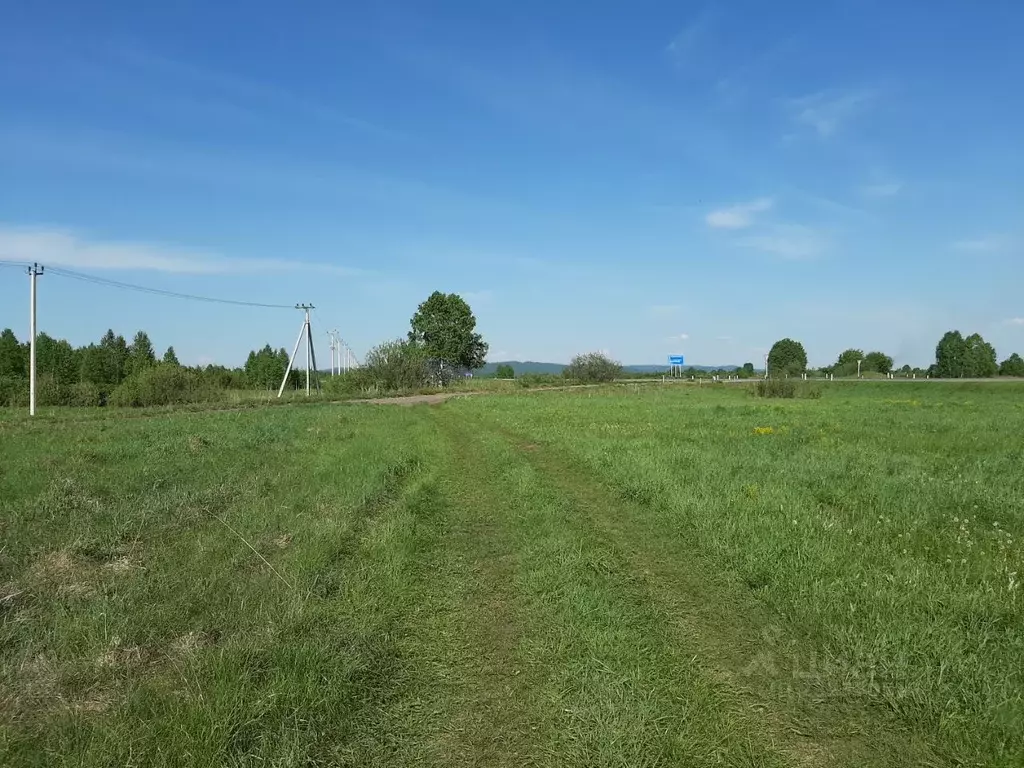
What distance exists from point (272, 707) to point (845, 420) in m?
26.4

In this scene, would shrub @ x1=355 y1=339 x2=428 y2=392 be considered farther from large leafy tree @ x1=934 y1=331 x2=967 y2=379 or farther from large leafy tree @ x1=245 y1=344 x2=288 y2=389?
large leafy tree @ x1=934 y1=331 x2=967 y2=379

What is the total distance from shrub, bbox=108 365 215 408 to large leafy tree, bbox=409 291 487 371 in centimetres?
5329

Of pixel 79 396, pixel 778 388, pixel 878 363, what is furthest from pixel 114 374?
pixel 878 363

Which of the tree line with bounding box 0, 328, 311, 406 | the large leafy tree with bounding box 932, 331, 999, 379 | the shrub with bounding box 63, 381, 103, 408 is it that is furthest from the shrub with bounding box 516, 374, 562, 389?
the large leafy tree with bounding box 932, 331, 999, 379

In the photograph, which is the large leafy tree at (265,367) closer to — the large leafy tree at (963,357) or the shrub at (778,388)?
the shrub at (778,388)

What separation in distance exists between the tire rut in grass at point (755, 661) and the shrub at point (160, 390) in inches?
1947

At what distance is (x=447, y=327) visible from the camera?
339 ft

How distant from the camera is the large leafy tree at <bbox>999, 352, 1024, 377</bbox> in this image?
330 ft

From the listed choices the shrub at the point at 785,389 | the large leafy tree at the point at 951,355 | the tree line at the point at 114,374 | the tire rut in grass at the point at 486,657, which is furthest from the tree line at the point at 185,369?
the large leafy tree at the point at 951,355

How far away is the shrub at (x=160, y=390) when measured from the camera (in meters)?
49.2

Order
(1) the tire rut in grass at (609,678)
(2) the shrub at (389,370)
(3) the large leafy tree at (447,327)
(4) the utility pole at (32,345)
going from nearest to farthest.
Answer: (1) the tire rut in grass at (609,678) → (4) the utility pole at (32,345) → (2) the shrub at (389,370) → (3) the large leafy tree at (447,327)

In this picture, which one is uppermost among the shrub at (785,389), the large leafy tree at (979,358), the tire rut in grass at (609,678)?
the large leafy tree at (979,358)

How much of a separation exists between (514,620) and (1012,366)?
127 meters

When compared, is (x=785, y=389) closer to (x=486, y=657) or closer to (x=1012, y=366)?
(x=486, y=657)
